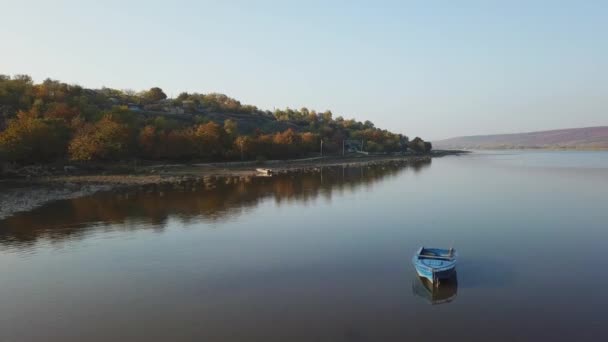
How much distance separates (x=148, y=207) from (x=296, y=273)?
3059cm

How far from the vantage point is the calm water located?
728 inches

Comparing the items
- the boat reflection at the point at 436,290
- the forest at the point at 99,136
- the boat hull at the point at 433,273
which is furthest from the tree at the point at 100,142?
the boat reflection at the point at 436,290

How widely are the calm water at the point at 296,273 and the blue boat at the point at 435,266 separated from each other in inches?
30.5

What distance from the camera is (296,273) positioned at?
25703 mm

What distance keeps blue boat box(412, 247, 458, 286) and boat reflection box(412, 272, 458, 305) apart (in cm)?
27

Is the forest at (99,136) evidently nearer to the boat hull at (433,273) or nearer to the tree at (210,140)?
the tree at (210,140)

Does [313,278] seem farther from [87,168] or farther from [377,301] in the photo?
[87,168]

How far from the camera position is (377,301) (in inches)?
828

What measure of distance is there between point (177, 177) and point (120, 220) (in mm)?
43328

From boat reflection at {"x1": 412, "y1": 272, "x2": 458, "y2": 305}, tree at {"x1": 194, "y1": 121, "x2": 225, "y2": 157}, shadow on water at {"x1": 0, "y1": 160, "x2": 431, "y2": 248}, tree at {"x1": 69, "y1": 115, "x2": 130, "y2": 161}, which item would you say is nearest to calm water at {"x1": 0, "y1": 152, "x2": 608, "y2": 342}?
boat reflection at {"x1": 412, "y1": 272, "x2": 458, "y2": 305}

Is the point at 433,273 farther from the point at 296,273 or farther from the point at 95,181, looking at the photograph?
the point at 95,181

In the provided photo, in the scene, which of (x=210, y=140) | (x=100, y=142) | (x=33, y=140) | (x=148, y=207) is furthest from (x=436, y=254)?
(x=210, y=140)

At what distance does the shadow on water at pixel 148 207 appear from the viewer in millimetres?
37484

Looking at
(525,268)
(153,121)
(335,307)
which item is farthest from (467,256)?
(153,121)
